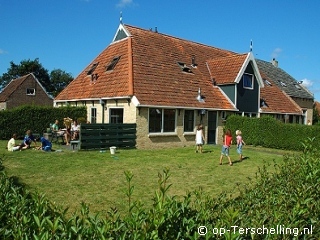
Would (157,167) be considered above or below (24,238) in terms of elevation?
below

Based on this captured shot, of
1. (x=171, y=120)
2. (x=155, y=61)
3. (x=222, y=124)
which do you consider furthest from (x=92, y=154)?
(x=222, y=124)

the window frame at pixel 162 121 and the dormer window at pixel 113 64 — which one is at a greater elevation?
the dormer window at pixel 113 64

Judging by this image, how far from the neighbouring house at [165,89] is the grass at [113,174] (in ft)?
11.3

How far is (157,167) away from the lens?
13812 millimetres

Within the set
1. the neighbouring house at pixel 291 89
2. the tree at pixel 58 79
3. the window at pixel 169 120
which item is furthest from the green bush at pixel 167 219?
the tree at pixel 58 79

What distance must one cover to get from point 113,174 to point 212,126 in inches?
535

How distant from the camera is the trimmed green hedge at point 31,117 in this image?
22.2 metres

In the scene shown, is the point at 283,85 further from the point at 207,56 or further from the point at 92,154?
the point at 92,154

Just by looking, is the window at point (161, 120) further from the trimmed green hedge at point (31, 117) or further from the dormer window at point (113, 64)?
the trimmed green hedge at point (31, 117)

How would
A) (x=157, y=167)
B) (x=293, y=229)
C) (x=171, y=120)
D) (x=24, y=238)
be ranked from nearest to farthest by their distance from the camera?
(x=24, y=238) → (x=293, y=229) → (x=157, y=167) → (x=171, y=120)

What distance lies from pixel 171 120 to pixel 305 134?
9.87 m

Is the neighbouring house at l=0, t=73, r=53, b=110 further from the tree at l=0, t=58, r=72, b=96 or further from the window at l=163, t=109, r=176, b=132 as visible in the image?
the window at l=163, t=109, r=176, b=132

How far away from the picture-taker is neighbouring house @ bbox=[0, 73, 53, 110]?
4597 cm

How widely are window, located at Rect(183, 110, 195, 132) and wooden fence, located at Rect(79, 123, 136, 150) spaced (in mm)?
4416
